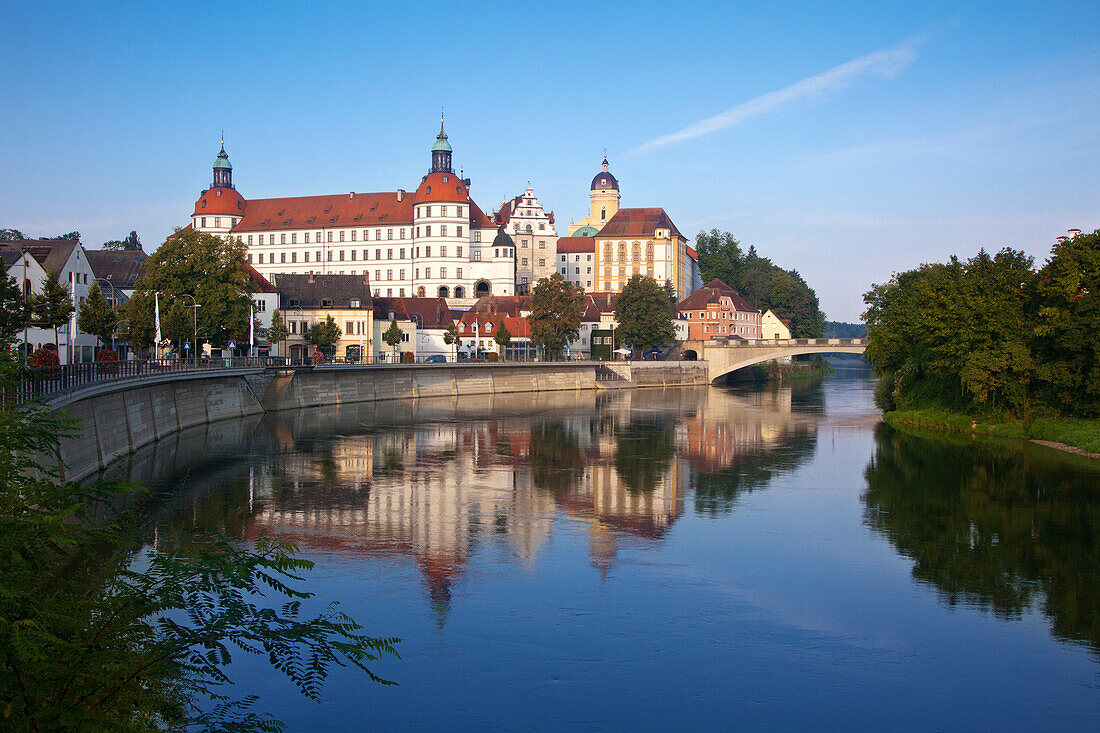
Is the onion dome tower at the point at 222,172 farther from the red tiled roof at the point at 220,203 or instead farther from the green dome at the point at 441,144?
the green dome at the point at 441,144

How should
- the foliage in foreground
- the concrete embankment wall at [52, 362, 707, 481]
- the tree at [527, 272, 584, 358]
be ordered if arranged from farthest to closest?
the tree at [527, 272, 584, 358] → the concrete embankment wall at [52, 362, 707, 481] → the foliage in foreground

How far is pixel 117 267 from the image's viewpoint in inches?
3068

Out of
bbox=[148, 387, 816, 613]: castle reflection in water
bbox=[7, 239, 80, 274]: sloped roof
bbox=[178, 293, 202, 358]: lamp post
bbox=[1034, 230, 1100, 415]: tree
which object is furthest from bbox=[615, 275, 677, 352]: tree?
bbox=[1034, 230, 1100, 415]: tree

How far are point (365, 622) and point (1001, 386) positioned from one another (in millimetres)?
35202

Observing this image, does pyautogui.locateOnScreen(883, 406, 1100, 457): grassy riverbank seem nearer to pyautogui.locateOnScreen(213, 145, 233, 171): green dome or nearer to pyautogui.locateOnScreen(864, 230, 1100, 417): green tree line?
pyautogui.locateOnScreen(864, 230, 1100, 417): green tree line

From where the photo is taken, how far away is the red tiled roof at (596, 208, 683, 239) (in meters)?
141

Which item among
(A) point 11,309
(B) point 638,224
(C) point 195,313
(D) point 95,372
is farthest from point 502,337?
(A) point 11,309

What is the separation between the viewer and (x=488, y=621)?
16578mm

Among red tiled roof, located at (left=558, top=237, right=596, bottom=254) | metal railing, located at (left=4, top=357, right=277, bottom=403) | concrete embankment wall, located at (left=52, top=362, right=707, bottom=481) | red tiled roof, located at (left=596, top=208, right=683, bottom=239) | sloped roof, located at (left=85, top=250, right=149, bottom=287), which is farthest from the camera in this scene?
red tiled roof, located at (left=558, top=237, right=596, bottom=254)

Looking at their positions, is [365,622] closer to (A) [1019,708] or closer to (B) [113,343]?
(A) [1019,708]

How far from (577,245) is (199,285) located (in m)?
93.7

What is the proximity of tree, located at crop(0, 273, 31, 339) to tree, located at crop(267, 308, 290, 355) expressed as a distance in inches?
1602

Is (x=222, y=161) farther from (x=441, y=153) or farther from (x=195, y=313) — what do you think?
(x=195, y=313)

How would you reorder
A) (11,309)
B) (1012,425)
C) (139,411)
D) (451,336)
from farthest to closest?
(451,336)
(1012,425)
(139,411)
(11,309)
